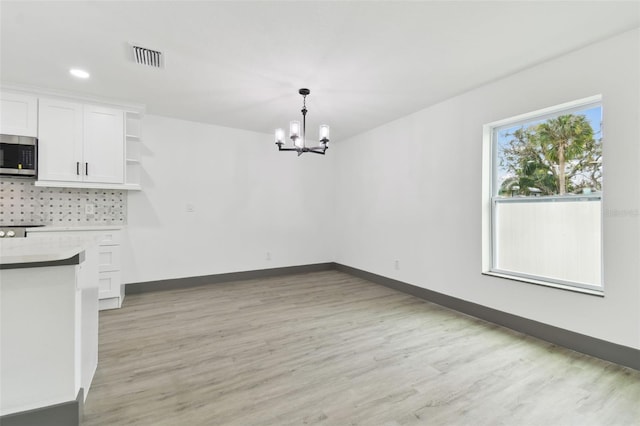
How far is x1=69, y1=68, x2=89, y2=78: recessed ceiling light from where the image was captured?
2.96 metres

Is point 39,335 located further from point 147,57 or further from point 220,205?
point 220,205

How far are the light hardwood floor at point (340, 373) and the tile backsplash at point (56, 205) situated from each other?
1.46 m

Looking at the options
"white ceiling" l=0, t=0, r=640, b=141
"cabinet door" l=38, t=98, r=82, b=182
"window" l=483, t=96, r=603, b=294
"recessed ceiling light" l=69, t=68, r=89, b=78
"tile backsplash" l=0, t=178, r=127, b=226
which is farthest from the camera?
"tile backsplash" l=0, t=178, r=127, b=226

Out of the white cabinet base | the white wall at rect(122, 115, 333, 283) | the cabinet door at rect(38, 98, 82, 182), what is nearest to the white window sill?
the white wall at rect(122, 115, 333, 283)

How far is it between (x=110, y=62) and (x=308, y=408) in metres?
3.50

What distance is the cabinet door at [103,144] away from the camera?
3.62m

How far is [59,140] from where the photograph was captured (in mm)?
3484

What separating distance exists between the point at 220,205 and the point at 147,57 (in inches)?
102

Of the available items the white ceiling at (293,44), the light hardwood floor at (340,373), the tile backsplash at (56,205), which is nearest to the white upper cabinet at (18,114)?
the white ceiling at (293,44)

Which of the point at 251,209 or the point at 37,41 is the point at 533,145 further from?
the point at 37,41

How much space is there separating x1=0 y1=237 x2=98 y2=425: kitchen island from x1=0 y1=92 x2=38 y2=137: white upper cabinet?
2.81m

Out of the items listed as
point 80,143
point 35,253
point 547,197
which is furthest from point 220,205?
point 547,197

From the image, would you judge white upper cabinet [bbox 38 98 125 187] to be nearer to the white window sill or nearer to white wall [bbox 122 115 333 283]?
white wall [bbox 122 115 333 283]

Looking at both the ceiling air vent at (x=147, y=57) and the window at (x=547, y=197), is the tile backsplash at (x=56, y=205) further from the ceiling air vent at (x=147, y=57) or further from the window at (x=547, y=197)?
the window at (x=547, y=197)
